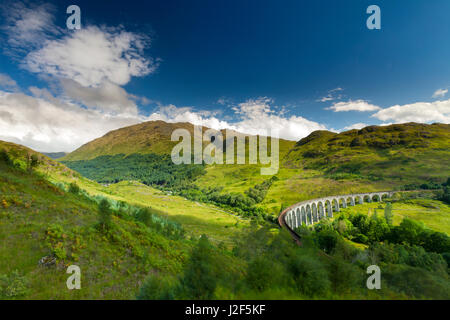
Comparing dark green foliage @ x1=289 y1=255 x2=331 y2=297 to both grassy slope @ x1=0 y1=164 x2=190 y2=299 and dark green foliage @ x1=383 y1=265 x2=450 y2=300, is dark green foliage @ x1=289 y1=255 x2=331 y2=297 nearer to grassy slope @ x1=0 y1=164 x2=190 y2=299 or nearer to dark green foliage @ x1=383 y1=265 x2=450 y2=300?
dark green foliage @ x1=383 y1=265 x2=450 y2=300

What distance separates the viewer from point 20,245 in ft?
64.0

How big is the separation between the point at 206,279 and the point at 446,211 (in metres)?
122

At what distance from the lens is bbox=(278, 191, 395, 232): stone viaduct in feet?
289

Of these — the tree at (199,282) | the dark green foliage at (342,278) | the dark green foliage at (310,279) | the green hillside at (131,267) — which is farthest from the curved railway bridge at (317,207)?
the tree at (199,282)

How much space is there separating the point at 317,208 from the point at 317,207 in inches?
34.1

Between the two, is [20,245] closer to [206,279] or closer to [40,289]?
[40,289]

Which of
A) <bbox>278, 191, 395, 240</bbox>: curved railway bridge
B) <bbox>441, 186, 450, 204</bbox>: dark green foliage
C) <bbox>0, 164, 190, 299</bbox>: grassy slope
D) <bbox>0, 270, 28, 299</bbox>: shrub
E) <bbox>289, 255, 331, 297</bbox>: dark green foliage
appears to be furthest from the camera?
<bbox>441, 186, 450, 204</bbox>: dark green foliage

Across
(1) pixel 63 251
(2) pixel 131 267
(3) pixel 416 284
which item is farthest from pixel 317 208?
(1) pixel 63 251

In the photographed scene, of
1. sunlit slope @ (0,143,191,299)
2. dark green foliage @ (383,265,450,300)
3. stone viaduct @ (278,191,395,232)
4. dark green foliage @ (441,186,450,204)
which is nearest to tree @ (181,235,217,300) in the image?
sunlit slope @ (0,143,191,299)

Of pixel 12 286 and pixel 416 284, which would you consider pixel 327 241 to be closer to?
pixel 416 284

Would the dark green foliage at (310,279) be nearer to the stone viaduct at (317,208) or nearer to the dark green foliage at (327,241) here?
the dark green foliage at (327,241)

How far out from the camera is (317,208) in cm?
10362
